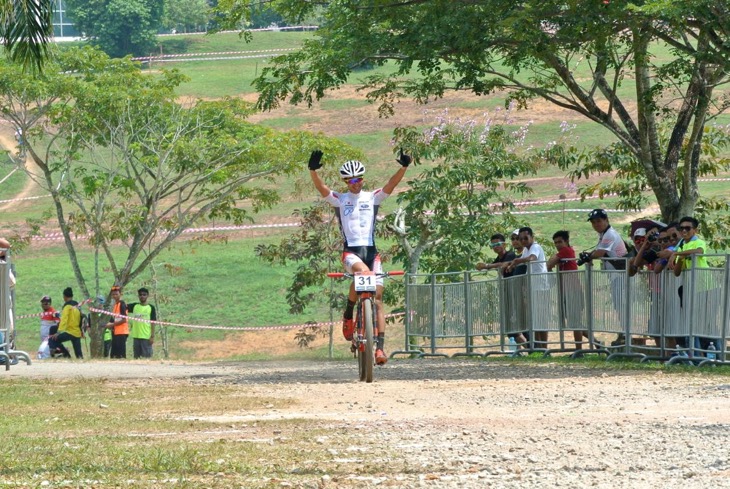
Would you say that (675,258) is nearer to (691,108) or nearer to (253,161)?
(691,108)

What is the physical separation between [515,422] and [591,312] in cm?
897

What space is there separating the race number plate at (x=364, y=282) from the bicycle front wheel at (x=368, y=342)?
0.59 ft

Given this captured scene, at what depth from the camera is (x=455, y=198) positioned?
30781 mm

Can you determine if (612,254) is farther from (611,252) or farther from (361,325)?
(361,325)

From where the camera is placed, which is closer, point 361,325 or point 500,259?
point 361,325

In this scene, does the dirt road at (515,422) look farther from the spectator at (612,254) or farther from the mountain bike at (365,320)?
the spectator at (612,254)

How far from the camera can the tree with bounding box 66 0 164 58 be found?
Result: 116625 millimetres

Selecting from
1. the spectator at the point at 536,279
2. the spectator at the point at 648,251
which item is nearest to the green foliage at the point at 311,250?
the spectator at the point at 536,279

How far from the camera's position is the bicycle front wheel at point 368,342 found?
1406 cm

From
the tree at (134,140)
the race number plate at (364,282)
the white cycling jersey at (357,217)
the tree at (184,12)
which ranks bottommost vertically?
the race number plate at (364,282)

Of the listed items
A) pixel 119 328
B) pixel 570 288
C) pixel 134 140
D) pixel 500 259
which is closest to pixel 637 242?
pixel 570 288

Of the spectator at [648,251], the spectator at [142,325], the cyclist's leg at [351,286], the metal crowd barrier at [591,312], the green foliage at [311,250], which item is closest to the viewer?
the cyclist's leg at [351,286]

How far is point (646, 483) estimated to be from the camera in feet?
23.9

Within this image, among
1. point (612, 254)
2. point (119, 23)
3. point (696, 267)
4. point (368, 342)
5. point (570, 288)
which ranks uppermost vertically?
point (119, 23)
